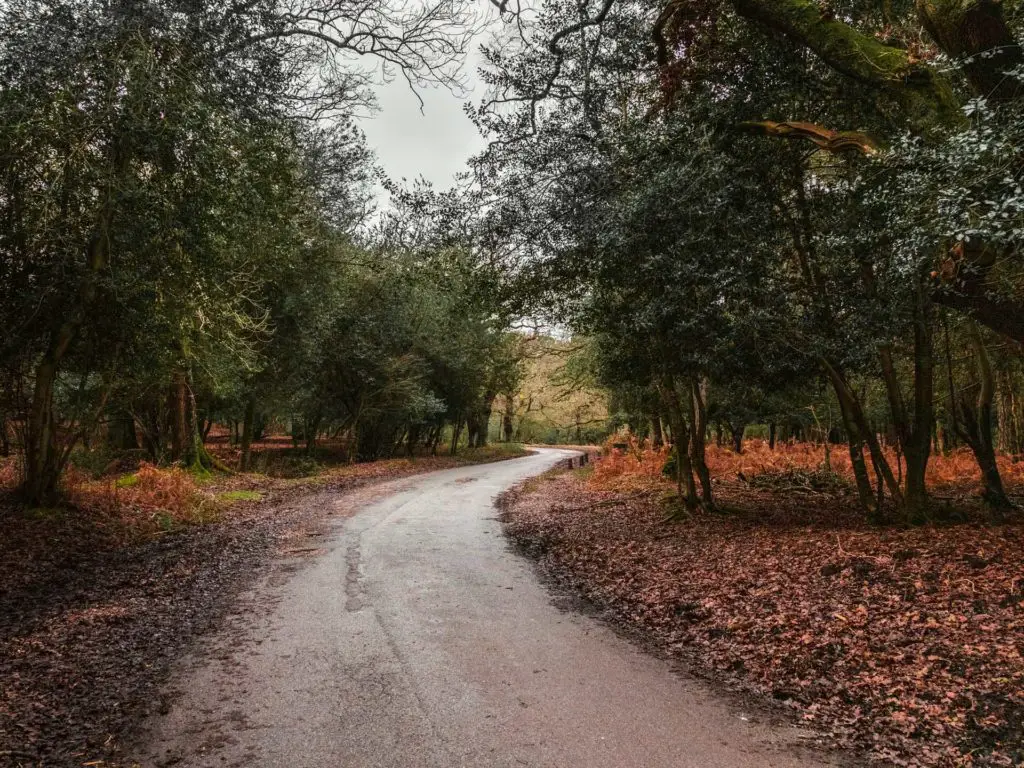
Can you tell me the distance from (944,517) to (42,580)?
13.8 metres

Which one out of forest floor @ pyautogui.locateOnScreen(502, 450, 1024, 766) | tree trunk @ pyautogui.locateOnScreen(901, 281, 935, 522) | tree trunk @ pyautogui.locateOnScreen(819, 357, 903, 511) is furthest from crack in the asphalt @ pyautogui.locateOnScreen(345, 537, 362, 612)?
tree trunk @ pyautogui.locateOnScreen(901, 281, 935, 522)

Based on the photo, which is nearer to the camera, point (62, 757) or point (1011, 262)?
point (62, 757)

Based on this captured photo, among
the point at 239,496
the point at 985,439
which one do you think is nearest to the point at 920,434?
the point at 985,439

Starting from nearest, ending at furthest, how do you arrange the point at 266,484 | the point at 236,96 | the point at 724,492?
1. the point at 236,96
2. the point at 724,492
3. the point at 266,484

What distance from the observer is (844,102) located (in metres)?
8.80

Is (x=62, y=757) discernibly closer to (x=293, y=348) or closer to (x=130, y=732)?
(x=130, y=732)

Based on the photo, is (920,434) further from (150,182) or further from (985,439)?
(150,182)

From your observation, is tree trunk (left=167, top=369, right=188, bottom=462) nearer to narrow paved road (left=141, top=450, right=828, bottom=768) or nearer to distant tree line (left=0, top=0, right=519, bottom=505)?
distant tree line (left=0, top=0, right=519, bottom=505)

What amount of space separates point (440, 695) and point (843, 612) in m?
4.10

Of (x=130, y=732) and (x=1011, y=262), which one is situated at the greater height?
(x=1011, y=262)

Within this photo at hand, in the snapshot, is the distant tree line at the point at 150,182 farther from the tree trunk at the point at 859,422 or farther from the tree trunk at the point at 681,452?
the tree trunk at the point at 859,422

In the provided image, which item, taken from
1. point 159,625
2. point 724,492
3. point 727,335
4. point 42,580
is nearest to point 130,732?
point 159,625

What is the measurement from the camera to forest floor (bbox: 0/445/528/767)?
443 cm

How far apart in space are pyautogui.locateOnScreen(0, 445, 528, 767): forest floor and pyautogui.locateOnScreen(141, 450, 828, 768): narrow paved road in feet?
1.70
